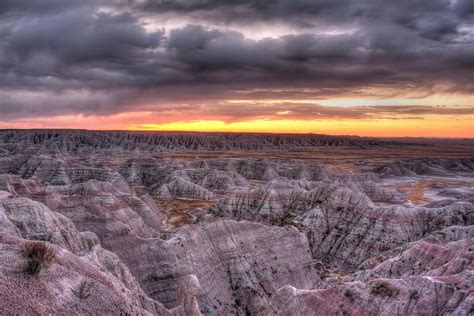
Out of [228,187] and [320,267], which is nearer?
[320,267]

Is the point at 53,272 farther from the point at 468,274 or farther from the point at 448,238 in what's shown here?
the point at 448,238

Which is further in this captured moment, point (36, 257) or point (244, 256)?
point (244, 256)

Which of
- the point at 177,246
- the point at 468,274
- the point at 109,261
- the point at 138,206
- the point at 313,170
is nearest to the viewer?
the point at 468,274

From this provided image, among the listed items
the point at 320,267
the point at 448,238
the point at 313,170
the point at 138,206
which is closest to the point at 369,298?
the point at 448,238

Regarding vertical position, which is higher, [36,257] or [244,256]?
[36,257]

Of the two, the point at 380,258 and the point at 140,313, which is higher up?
the point at 140,313

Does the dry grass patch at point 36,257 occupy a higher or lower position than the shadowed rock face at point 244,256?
higher

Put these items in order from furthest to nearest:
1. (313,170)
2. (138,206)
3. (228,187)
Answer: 1. (313,170)
2. (228,187)
3. (138,206)

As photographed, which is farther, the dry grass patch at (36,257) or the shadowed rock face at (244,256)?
the shadowed rock face at (244,256)

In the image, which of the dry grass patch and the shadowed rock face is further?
the shadowed rock face

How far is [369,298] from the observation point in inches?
793

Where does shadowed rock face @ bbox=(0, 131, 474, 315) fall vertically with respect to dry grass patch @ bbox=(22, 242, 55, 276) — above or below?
below

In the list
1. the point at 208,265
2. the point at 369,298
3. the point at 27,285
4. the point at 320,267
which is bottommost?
the point at 320,267

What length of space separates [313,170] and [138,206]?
73.2m
